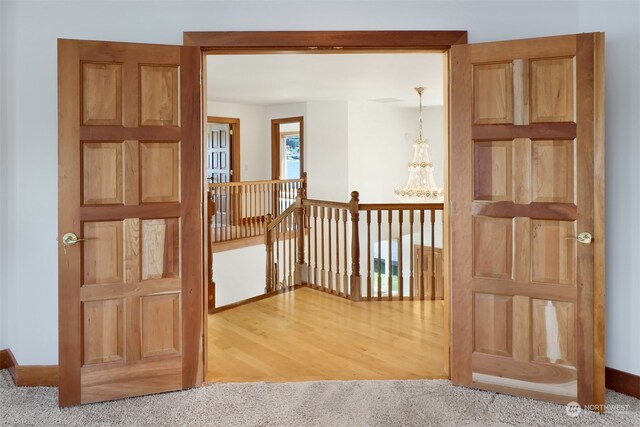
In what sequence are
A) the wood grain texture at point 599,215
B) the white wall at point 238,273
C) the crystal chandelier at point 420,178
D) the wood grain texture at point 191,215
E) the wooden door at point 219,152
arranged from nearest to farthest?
the wood grain texture at point 599,215
the wood grain texture at point 191,215
the crystal chandelier at point 420,178
the white wall at point 238,273
the wooden door at point 219,152

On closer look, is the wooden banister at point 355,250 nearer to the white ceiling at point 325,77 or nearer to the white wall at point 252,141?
the white ceiling at point 325,77

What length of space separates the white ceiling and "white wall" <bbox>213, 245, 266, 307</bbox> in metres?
2.74

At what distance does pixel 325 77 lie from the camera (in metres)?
6.88

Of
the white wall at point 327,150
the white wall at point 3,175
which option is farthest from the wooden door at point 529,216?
the white wall at point 327,150

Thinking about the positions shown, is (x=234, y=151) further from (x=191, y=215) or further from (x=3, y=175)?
(x=191, y=215)

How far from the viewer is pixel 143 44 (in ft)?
8.57

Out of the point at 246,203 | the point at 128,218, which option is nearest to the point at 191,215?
the point at 128,218

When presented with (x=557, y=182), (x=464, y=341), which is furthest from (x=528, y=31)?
(x=464, y=341)

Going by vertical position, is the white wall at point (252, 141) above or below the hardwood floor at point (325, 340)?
above

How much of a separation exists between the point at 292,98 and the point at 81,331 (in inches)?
276

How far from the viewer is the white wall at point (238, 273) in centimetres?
781

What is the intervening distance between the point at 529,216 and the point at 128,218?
87.2 inches

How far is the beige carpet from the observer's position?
2.46m

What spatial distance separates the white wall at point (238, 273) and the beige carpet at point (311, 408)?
4936 mm
